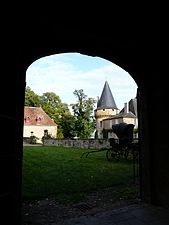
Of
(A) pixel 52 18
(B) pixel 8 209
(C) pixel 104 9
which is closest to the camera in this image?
(B) pixel 8 209

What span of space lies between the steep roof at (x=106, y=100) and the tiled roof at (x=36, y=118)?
10.9 m

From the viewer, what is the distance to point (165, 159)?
4156 mm

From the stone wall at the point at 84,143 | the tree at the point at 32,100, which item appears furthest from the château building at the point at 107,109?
the stone wall at the point at 84,143

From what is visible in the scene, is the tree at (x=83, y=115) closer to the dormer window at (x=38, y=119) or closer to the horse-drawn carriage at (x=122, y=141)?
the dormer window at (x=38, y=119)

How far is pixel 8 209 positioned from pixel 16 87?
1167 millimetres

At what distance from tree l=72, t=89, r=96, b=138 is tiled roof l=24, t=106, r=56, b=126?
6729 mm

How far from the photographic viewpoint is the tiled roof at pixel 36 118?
137ft

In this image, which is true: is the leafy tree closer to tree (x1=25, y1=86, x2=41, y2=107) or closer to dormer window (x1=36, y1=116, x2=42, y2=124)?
tree (x1=25, y1=86, x2=41, y2=107)

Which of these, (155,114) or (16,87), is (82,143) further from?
(16,87)

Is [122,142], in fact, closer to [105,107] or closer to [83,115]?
[83,115]

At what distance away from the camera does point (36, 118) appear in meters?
42.0

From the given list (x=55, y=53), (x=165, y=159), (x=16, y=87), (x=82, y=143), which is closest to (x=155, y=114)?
(x=165, y=159)

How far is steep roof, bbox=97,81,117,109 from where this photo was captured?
1879 inches

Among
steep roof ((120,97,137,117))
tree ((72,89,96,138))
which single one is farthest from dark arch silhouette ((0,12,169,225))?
steep roof ((120,97,137,117))
